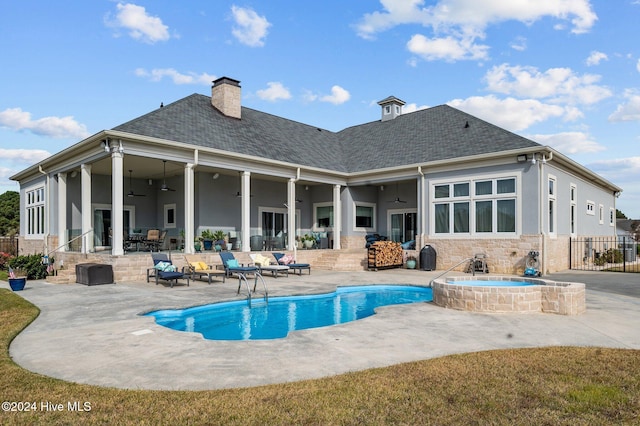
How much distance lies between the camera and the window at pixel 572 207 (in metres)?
17.6

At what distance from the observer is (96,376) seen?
14.5ft

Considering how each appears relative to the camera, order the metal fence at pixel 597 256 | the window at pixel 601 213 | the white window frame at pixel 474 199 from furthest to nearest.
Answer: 1. the window at pixel 601 213
2. the metal fence at pixel 597 256
3. the white window frame at pixel 474 199

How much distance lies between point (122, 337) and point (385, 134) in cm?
1779

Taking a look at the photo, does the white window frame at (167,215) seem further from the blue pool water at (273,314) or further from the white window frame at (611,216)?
the white window frame at (611,216)

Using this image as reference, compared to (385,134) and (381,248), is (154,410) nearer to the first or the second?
(381,248)

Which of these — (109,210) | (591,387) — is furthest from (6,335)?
(109,210)

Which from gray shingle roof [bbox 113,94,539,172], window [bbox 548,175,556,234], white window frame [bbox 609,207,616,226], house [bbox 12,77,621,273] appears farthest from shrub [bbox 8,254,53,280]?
white window frame [bbox 609,207,616,226]

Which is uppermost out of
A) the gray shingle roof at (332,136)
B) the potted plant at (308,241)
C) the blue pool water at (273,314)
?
the gray shingle roof at (332,136)

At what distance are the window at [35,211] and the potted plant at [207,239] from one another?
8755mm

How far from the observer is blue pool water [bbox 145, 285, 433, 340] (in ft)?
24.6

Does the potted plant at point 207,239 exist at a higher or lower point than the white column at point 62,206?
lower

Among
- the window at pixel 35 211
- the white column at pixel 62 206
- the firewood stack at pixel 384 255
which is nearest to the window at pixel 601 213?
the firewood stack at pixel 384 255

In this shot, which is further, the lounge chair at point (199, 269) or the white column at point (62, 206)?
the white column at point (62, 206)

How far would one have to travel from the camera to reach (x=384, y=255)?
1678 centimetres
